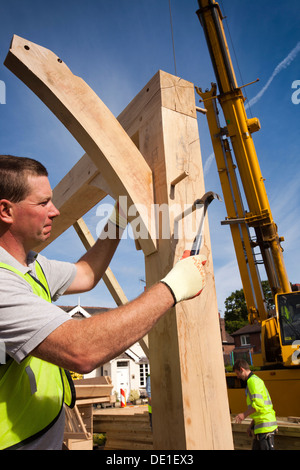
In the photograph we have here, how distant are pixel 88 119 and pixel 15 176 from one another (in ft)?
1.38

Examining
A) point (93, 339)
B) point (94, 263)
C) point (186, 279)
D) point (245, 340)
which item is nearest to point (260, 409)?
point (94, 263)

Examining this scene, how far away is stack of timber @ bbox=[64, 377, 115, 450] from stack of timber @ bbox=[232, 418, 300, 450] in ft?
6.54

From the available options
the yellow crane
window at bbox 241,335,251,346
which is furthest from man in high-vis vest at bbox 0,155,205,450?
window at bbox 241,335,251,346

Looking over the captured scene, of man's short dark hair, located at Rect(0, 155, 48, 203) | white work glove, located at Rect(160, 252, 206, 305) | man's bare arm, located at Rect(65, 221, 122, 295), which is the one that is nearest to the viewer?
white work glove, located at Rect(160, 252, 206, 305)

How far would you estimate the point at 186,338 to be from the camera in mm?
1264

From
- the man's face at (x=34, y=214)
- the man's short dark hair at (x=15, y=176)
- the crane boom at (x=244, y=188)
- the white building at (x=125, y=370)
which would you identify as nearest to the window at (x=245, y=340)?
the white building at (x=125, y=370)

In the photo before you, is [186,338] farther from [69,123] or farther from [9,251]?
[69,123]

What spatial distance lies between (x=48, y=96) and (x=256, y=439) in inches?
180

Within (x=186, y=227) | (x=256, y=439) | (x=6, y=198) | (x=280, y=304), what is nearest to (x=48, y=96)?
(x=6, y=198)

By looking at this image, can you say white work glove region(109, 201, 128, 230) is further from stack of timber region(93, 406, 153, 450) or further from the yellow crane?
stack of timber region(93, 406, 153, 450)

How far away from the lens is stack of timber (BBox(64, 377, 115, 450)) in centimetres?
421

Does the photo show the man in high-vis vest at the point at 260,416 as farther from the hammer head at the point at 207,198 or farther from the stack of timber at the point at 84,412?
the hammer head at the point at 207,198

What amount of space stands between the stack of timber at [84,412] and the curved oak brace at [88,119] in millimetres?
3770

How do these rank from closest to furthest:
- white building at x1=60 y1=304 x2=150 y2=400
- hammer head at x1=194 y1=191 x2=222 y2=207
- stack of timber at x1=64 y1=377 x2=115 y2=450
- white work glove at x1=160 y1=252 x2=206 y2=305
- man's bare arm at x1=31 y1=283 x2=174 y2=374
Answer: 1. man's bare arm at x1=31 y1=283 x2=174 y2=374
2. white work glove at x1=160 y1=252 x2=206 y2=305
3. hammer head at x1=194 y1=191 x2=222 y2=207
4. stack of timber at x1=64 y1=377 x2=115 y2=450
5. white building at x1=60 y1=304 x2=150 y2=400
